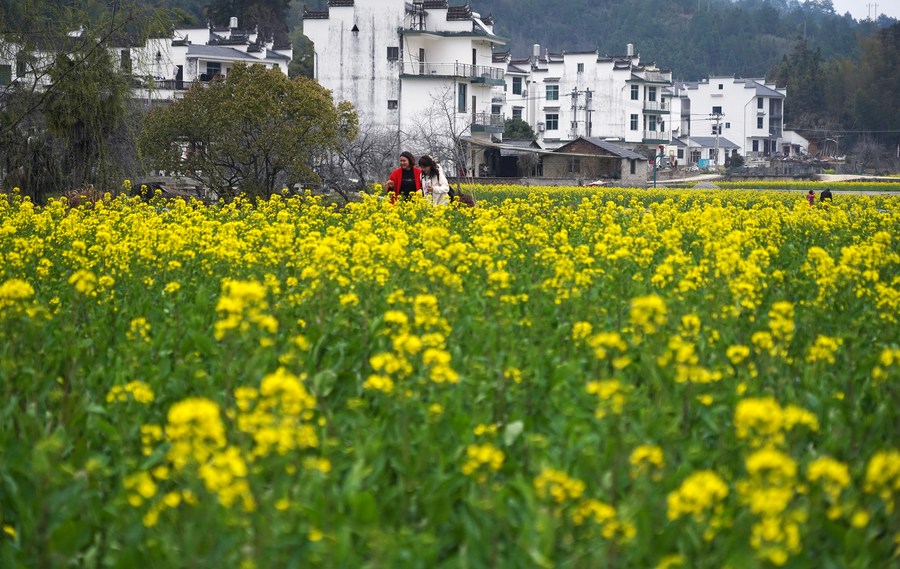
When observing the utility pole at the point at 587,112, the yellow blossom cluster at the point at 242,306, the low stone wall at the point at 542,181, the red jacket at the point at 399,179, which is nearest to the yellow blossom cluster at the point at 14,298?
the yellow blossom cluster at the point at 242,306

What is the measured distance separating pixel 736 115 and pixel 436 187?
102 meters

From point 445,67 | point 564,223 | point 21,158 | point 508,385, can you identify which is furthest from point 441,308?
point 445,67

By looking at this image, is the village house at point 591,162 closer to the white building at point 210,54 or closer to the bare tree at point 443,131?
the bare tree at point 443,131

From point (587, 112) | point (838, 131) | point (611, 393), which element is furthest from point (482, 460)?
point (838, 131)

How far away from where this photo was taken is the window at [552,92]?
84.0 m

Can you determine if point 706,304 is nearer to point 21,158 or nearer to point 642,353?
point 642,353

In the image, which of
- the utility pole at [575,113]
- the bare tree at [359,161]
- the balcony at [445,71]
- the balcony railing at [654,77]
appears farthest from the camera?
the balcony railing at [654,77]

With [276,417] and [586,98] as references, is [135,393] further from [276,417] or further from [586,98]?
[586,98]

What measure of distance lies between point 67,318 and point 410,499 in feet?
12.2

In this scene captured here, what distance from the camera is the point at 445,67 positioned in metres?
57.5

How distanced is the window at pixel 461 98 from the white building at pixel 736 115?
53.3 meters

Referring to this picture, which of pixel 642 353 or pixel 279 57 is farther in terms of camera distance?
pixel 279 57

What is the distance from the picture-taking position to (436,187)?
15.9 metres

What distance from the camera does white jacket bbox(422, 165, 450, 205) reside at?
15883 millimetres
